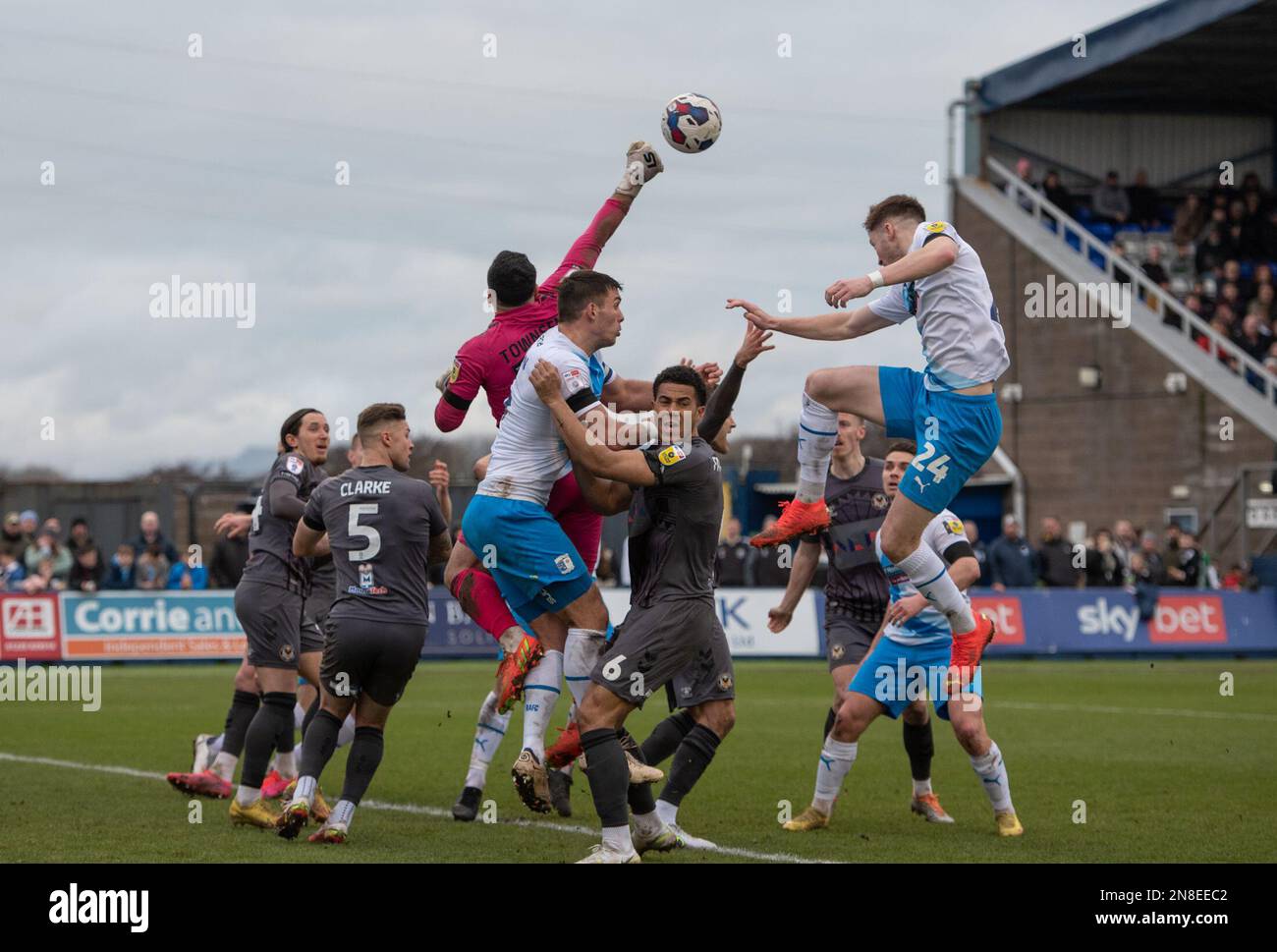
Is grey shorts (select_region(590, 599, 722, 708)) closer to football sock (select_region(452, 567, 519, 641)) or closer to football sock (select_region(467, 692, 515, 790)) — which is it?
football sock (select_region(452, 567, 519, 641))

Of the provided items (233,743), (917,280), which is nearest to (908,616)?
(917,280)

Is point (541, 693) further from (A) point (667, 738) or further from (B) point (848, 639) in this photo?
(B) point (848, 639)

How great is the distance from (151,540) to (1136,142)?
27.1 meters

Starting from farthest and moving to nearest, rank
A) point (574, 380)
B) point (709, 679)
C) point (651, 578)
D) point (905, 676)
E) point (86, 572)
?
point (86, 572)
point (905, 676)
point (709, 679)
point (574, 380)
point (651, 578)

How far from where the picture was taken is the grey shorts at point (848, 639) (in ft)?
34.4

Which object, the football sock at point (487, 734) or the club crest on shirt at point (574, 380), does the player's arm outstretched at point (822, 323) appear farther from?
the football sock at point (487, 734)

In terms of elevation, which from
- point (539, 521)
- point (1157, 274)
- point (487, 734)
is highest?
point (1157, 274)

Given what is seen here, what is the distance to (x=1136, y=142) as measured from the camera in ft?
136

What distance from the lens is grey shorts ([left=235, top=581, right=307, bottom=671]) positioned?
9789mm

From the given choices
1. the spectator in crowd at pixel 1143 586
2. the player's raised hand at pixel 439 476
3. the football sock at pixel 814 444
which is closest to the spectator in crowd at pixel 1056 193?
the spectator in crowd at pixel 1143 586

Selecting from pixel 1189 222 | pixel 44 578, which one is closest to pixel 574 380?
pixel 44 578

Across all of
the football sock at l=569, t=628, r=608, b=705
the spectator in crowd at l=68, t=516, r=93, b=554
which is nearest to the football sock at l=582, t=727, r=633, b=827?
the football sock at l=569, t=628, r=608, b=705

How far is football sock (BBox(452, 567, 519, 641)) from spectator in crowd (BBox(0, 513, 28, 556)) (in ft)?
58.7
